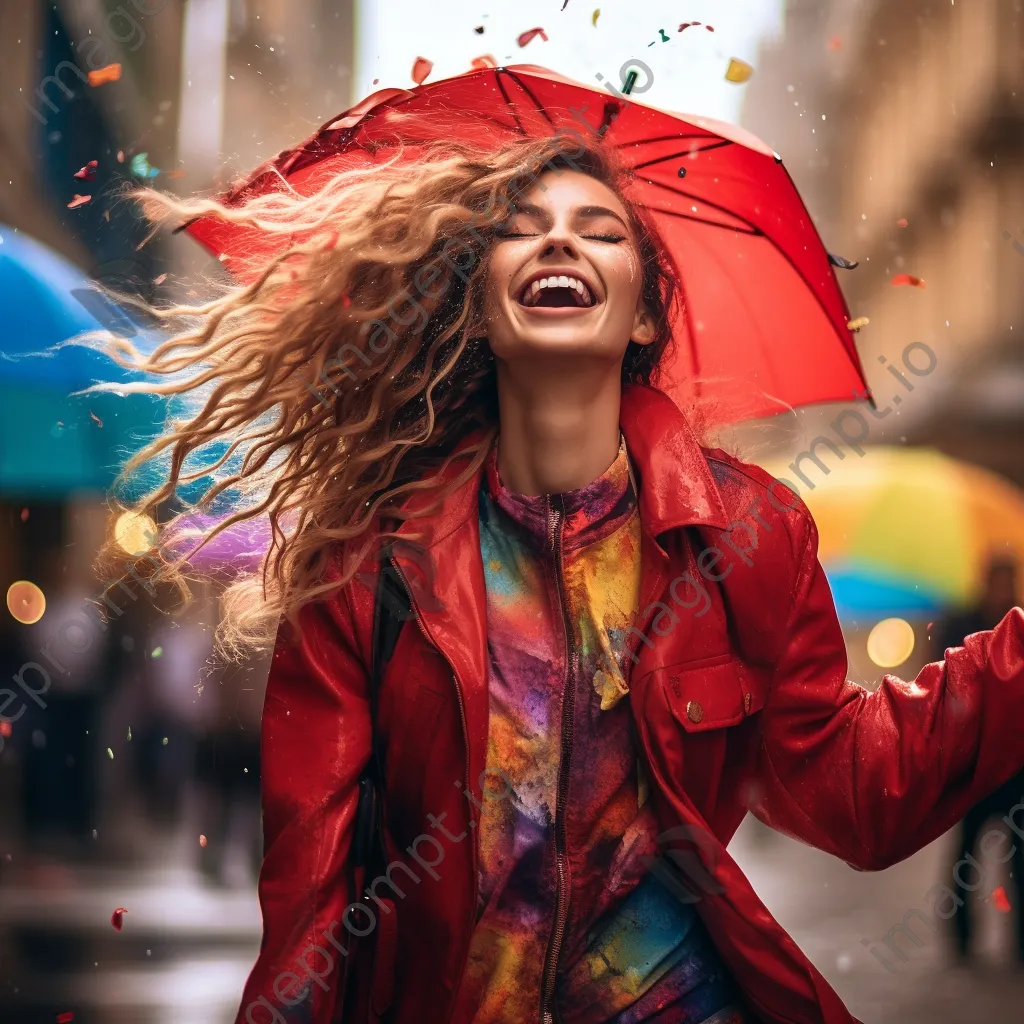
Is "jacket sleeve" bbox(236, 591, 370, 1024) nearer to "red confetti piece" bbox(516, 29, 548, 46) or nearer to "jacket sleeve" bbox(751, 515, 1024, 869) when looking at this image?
"jacket sleeve" bbox(751, 515, 1024, 869)

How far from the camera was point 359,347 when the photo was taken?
2.80 m

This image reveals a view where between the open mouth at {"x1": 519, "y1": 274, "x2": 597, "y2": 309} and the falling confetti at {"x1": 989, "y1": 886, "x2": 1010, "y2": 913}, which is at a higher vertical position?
the open mouth at {"x1": 519, "y1": 274, "x2": 597, "y2": 309}

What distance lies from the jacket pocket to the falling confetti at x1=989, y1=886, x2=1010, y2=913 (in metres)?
5.88

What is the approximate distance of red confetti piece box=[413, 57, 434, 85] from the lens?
10.1 ft

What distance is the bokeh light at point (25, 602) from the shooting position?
10902 millimetres

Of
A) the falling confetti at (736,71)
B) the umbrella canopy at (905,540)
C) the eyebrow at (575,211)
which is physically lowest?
the umbrella canopy at (905,540)

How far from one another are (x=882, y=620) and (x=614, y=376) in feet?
18.9

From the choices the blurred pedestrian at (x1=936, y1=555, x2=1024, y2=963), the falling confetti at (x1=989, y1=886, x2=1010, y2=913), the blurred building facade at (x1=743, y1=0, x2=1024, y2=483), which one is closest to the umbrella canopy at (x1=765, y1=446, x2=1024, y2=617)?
the blurred pedestrian at (x1=936, y1=555, x2=1024, y2=963)

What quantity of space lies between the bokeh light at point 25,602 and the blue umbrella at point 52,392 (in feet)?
16.1

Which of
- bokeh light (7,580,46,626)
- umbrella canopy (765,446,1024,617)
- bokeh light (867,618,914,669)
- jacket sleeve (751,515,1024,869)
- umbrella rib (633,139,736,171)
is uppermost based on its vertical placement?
umbrella rib (633,139,736,171)

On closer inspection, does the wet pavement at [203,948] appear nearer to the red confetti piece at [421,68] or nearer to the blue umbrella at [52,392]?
the blue umbrella at [52,392]

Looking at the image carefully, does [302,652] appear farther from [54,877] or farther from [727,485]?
[54,877]

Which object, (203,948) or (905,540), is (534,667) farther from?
(905,540)

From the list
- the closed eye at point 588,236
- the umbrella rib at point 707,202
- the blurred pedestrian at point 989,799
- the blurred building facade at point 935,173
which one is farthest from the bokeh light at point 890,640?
the blurred building facade at point 935,173
